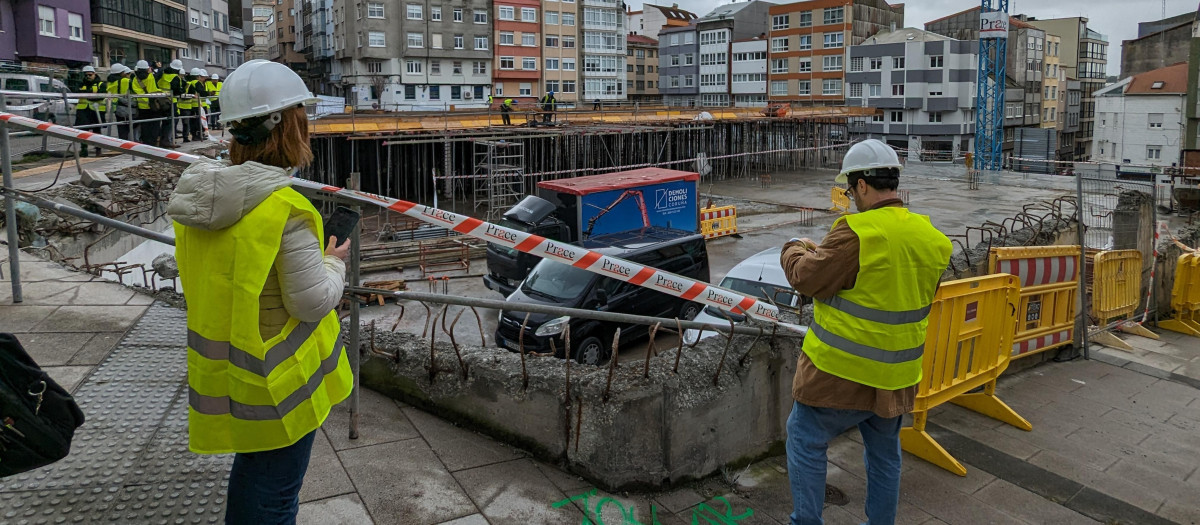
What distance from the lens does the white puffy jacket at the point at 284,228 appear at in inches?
81.9

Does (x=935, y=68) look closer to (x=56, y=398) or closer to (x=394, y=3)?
(x=394, y=3)

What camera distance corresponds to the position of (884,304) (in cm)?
312

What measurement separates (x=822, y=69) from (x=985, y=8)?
18974 mm

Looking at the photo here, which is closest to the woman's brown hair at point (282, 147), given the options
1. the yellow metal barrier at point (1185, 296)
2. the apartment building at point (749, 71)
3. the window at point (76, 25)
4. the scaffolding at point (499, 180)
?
the yellow metal barrier at point (1185, 296)

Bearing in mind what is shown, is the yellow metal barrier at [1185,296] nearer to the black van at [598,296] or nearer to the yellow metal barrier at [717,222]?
the black van at [598,296]

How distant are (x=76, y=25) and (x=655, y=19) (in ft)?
216

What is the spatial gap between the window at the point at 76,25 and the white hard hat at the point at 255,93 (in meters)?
38.5

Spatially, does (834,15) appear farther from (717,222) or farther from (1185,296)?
(1185,296)

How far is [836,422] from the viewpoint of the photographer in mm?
3223

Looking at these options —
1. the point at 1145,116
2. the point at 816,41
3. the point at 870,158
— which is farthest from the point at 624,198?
the point at 816,41

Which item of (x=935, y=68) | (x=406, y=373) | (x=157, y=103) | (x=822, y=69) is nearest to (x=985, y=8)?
(x=935, y=68)

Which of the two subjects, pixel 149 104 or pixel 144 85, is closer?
pixel 149 104

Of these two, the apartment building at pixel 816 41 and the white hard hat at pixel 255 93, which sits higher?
the apartment building at pixel 816 41

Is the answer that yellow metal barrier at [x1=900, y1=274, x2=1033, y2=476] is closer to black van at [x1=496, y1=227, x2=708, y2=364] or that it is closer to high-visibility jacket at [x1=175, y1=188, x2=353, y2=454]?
high-visibility jacket at [x1=175, y1=188, x2=353, y2=454]
